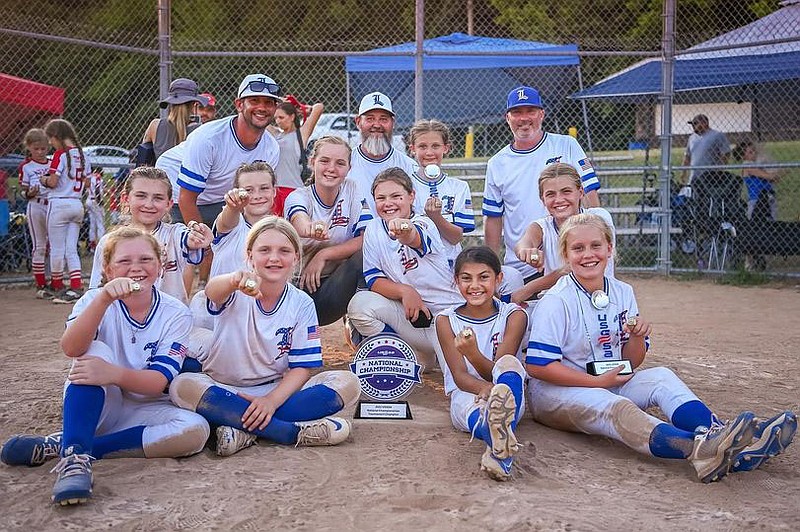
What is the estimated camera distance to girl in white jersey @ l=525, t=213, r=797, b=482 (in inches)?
137

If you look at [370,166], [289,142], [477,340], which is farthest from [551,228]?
[289,142]

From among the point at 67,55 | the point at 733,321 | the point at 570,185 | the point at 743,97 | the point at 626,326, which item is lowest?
the point at 733,321

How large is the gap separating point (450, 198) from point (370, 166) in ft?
1.78

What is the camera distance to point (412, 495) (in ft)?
10.1

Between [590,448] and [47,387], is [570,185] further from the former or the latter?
[47,387]

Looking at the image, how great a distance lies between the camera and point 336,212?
5.11m

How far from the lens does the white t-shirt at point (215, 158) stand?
5109 millimetres

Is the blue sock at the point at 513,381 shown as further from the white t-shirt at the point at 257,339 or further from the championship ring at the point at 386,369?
the championship ring at the point at 386,369

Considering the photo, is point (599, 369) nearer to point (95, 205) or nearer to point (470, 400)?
point (470, 400)

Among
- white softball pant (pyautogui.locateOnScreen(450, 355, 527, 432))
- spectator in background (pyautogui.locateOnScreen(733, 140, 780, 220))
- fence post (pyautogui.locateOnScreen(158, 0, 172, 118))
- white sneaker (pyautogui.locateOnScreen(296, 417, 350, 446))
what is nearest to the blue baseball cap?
white softball pant (pyautogui.locateOnScreen(450, 355, 527, 432))

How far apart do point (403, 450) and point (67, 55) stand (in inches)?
680

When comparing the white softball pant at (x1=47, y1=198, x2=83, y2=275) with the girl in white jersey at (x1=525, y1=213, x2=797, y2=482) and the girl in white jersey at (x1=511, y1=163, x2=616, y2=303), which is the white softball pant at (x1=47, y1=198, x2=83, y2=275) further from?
the girl in white jersey at (x1=525, y1=213, x2=797, y2=482)

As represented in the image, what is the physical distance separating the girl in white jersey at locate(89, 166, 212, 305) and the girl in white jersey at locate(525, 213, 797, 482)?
179cm

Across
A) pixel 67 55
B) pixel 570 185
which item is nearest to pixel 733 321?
pixel 570 185
